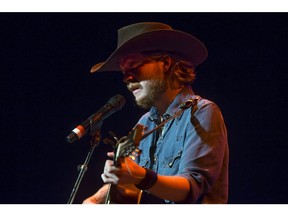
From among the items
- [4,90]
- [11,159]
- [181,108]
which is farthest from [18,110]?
[181,108]

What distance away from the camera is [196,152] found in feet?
7.50

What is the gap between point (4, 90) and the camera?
4.12 m

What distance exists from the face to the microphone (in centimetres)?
17

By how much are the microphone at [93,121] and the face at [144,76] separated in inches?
6.8

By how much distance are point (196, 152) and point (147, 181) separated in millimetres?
406

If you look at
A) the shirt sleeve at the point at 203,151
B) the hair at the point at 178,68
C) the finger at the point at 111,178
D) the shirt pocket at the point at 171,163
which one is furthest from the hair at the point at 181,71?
the finger at the point at 111,178

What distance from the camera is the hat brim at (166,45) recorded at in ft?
8.62

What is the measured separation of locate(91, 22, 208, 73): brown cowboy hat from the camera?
262 cm

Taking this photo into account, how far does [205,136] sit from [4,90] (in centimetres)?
254

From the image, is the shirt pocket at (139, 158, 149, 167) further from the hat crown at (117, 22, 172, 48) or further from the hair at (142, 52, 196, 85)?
the hat crown at (117, 22, 172, 48)

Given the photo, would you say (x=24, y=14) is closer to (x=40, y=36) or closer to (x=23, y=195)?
(x=40, y=36)

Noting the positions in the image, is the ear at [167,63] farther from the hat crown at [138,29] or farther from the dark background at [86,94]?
the dark background at [86,94]

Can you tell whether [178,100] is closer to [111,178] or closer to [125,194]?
[125,194]

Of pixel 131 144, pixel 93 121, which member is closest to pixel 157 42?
pixel 93 121
